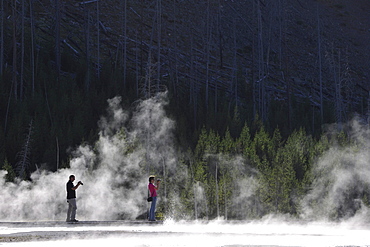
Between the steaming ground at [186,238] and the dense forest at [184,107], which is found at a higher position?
the dense forest at [184,107]

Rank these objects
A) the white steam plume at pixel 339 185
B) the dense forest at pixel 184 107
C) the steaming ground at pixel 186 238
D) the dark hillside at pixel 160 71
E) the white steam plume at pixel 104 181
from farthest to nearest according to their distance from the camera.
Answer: the dark hillside at pixel 160 71
the white steam plume at pixel 339 185
the dense forest at pixel 184 107
the white steam plume at pixel 104 181
the steaming ground at pixel 186 238

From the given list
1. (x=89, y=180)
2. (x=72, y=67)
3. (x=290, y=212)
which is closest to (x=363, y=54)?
(x=72, y=67)

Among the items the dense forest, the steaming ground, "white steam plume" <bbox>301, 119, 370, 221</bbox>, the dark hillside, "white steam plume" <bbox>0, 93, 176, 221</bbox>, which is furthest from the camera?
the dark hillside

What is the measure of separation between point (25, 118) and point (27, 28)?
2143cm

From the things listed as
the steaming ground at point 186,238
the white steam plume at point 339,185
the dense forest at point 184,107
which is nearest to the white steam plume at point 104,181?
the dense forest at point 184,107

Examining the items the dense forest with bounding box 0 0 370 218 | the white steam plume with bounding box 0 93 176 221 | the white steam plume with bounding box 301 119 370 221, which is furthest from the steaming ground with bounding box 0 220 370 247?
the white steam plume with bounding box 301 119 370 221

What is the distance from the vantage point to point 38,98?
36.1 meters

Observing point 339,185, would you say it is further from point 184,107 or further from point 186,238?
point 186,238

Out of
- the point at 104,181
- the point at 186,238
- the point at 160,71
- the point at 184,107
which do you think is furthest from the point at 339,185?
the point at 160,71

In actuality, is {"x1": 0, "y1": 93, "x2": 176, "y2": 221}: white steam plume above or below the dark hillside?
below

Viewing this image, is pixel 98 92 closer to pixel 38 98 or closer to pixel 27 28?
pixel 38 98

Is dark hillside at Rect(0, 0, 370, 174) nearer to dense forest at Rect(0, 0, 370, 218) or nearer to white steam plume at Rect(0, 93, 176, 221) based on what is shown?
dense forest at Rect(0, 0, 370, 218)

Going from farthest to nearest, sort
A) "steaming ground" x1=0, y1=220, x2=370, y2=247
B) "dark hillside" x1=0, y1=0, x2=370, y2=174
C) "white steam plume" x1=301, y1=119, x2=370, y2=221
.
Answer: "dark hillside" x1=0, y1=0, x2=370, y2=174 < "white steam plume" x1=301, y1=119, x2=370, y2=221 < "steaming ground" x1=0, y1=220, x2=370, y2=247

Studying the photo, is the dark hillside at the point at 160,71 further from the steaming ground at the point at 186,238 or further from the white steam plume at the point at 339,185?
the steaming ground at the point at 186,238
